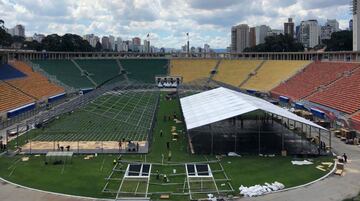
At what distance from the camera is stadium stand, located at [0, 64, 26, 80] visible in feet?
197

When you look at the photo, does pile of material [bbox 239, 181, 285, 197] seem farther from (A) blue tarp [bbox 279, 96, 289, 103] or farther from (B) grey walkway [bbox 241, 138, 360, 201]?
(A) blue tarp [bbox 279, 96, 289, 103]

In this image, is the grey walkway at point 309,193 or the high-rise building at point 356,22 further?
the high-rise building at point 356,22

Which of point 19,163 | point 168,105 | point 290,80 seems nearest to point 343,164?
point 19,163

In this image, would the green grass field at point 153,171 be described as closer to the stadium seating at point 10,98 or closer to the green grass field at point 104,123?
the green grass field at point 104,123

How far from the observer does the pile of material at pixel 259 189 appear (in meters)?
21.9

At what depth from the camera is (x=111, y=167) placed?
2689 centimetres

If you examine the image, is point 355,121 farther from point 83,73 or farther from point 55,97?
point 83,73

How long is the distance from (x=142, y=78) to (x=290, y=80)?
3149cm

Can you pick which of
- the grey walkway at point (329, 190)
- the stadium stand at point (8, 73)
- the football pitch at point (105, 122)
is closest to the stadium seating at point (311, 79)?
the football pitch at point (105, 122)

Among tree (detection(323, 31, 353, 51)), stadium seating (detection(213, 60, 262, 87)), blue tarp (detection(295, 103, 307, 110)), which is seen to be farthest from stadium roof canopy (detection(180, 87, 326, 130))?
tree (detection(323, 31, 353, 51))

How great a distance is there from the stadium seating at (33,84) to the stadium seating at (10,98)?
2.01 m

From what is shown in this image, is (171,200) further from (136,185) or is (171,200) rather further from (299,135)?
(299,135)

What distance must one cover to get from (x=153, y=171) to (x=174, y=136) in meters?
11.1

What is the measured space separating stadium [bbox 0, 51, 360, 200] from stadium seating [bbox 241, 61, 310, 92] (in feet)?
12.8
